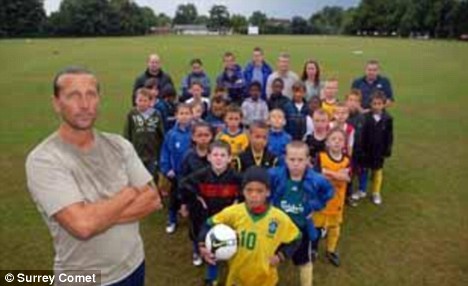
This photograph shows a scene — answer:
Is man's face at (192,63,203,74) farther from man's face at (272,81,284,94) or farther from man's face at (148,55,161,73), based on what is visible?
man's face at (272,81,284,94)

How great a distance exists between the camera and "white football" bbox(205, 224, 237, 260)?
5.16 meters

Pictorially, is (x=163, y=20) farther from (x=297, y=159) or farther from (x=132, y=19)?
(x=297, y=159)

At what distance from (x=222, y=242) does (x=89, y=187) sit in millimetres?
1959

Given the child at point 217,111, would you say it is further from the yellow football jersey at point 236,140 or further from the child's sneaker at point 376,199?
the child's sneaker at point 376,199

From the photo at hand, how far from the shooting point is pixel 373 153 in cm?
955

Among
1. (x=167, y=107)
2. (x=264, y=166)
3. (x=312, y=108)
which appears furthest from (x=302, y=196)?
(x=167, y=107)

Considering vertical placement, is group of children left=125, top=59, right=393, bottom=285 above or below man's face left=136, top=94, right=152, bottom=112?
below

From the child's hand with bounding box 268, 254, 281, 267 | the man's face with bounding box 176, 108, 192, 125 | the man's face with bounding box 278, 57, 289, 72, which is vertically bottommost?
the child's hand with bounding box 268, 254, 281, 267

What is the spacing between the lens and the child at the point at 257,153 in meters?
6.98

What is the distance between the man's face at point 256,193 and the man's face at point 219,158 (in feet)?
3.49

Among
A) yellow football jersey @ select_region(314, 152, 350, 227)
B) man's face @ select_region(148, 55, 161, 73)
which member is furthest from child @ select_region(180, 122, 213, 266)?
man's face @ select_region(148, 55, 161, 73)

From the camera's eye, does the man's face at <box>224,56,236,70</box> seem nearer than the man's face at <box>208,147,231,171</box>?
No

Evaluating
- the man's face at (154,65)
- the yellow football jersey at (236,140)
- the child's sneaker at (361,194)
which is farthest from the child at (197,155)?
the man's face at (154,65)

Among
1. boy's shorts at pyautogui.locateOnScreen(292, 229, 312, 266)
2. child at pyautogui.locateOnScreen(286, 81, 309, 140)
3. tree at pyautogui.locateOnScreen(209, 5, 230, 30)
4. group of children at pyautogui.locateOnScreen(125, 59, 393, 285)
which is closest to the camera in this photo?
group of children at pyautogui.locateOnScreen(125, 59, 393, 285)
